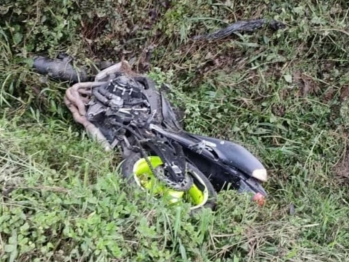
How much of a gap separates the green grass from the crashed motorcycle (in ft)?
0.36

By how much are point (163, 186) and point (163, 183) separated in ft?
0.12

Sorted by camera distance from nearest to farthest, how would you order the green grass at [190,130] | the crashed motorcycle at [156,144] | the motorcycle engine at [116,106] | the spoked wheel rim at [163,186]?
1. the green grass at [190,130]
2. the spoked wheel rim at [163,186]
3. the crashed motorcycle at [156,144]
4. the motorcycle engine at [116,106]

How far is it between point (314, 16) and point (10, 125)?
2224 millimetres

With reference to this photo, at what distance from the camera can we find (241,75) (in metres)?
4.11

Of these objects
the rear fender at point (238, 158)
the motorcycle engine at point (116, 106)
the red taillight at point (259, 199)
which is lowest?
the red taillight at point (259, 199)

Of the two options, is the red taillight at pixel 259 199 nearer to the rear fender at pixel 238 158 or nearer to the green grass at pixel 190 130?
the green grass at pixel 190 130

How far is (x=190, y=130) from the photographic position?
3.82 metres

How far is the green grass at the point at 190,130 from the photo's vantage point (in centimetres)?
262

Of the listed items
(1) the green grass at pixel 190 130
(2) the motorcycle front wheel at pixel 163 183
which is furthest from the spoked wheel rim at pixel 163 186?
(1) the green grass at pixel 190 130

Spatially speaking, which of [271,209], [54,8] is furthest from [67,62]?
[271,209]

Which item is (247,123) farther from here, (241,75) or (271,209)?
(271,209)

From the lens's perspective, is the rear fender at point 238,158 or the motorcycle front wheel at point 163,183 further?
the rear fender at point 238,158

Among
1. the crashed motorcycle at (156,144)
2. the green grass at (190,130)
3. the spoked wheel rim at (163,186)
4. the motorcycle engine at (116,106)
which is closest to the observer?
the green grass at (190,130)

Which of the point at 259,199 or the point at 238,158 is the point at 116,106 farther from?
Answer: the point at 259,199
